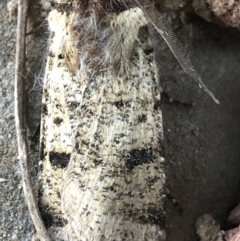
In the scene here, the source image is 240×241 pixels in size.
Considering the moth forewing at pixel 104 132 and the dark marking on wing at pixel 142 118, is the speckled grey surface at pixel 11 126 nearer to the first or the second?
the moth forewing at pixel 104 132

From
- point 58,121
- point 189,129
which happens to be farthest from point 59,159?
point 189,129

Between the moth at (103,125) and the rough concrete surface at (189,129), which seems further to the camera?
the rough concrete surface at (189,129)

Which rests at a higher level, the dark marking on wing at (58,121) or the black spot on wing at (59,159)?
the dark marking on wing at (58,121)

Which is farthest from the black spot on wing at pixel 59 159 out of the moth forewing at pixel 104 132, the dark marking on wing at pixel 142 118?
the dark marking on wing at pixel 142 118

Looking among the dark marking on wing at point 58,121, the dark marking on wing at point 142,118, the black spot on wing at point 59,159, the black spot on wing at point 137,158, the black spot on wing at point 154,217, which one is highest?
the dark marking on wing at point 142,118

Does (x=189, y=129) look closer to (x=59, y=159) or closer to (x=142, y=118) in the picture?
(x=142, y=118)

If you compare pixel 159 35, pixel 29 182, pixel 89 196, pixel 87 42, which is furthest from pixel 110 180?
pixel 159 35

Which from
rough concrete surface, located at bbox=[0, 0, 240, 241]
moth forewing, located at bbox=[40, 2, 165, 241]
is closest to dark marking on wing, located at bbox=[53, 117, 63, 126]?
moth forewing, located at bbox=[40, 2, 165, 241]

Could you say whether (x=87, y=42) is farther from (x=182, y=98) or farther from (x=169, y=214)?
(x=169, y=214)
